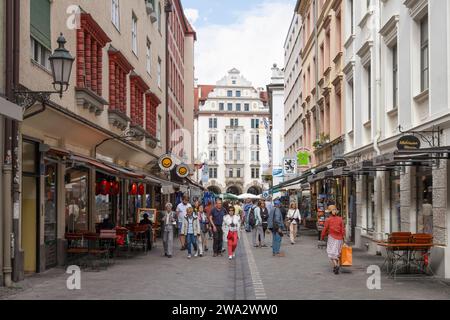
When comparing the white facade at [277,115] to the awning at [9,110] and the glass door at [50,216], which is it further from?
the awning at [9,110]

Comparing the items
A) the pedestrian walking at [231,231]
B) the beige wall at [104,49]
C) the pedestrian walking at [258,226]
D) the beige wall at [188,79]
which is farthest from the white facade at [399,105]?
the beige wall at [188,79]

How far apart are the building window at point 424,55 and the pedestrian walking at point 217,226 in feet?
24.6

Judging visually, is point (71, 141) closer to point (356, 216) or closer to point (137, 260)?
point (137, 260)

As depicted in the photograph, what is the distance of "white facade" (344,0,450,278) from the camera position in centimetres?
1409

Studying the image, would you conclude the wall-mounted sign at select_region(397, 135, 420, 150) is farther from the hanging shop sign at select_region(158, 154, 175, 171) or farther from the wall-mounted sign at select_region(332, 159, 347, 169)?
the hanging shop sign at select_region(158, 154, 175, 171)

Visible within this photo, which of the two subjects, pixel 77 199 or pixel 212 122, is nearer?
pixel 77 199

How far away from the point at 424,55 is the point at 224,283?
7.24 meters

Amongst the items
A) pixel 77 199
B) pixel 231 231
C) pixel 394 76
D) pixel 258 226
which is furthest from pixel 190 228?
pixel 394 76

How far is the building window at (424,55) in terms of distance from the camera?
1584cm

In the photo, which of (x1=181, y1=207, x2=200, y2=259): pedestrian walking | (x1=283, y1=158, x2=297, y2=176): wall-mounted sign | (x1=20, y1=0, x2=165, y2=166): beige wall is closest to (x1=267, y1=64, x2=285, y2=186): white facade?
(x1=283, y1=158, x2=297, y2=176): wall-mounted sign

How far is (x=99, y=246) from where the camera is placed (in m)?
18.3

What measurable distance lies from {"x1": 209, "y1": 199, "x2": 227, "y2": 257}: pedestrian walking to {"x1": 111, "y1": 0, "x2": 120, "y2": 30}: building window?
747cm

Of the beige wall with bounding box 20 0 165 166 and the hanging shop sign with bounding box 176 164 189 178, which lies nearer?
the beige wall with bounding box 20 0 165 166

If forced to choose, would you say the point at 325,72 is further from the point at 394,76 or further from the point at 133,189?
the point at 394,76
